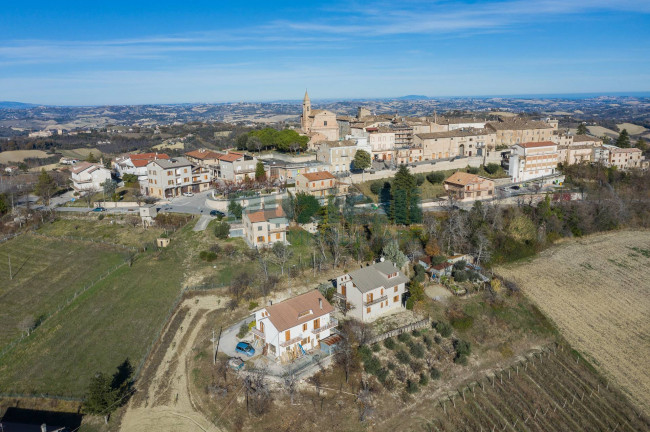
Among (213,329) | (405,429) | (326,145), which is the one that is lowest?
(405,429)

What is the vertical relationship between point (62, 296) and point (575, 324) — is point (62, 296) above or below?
above

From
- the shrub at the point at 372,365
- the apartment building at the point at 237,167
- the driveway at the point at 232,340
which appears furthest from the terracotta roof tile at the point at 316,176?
the shrub at the point at 372,365

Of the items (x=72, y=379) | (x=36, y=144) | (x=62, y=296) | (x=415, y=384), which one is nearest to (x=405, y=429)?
(x=415, y=384)

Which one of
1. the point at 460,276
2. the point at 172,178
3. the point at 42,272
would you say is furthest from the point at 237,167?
the point at 460,276

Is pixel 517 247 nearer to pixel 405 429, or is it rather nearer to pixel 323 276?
pixel 323 276

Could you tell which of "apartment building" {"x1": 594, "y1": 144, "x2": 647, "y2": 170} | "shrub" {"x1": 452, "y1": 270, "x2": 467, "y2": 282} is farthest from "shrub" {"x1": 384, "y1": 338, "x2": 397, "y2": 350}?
"apartment building" {"x1": 594, "y1": 144, "x2": 647, "y2": 170}
